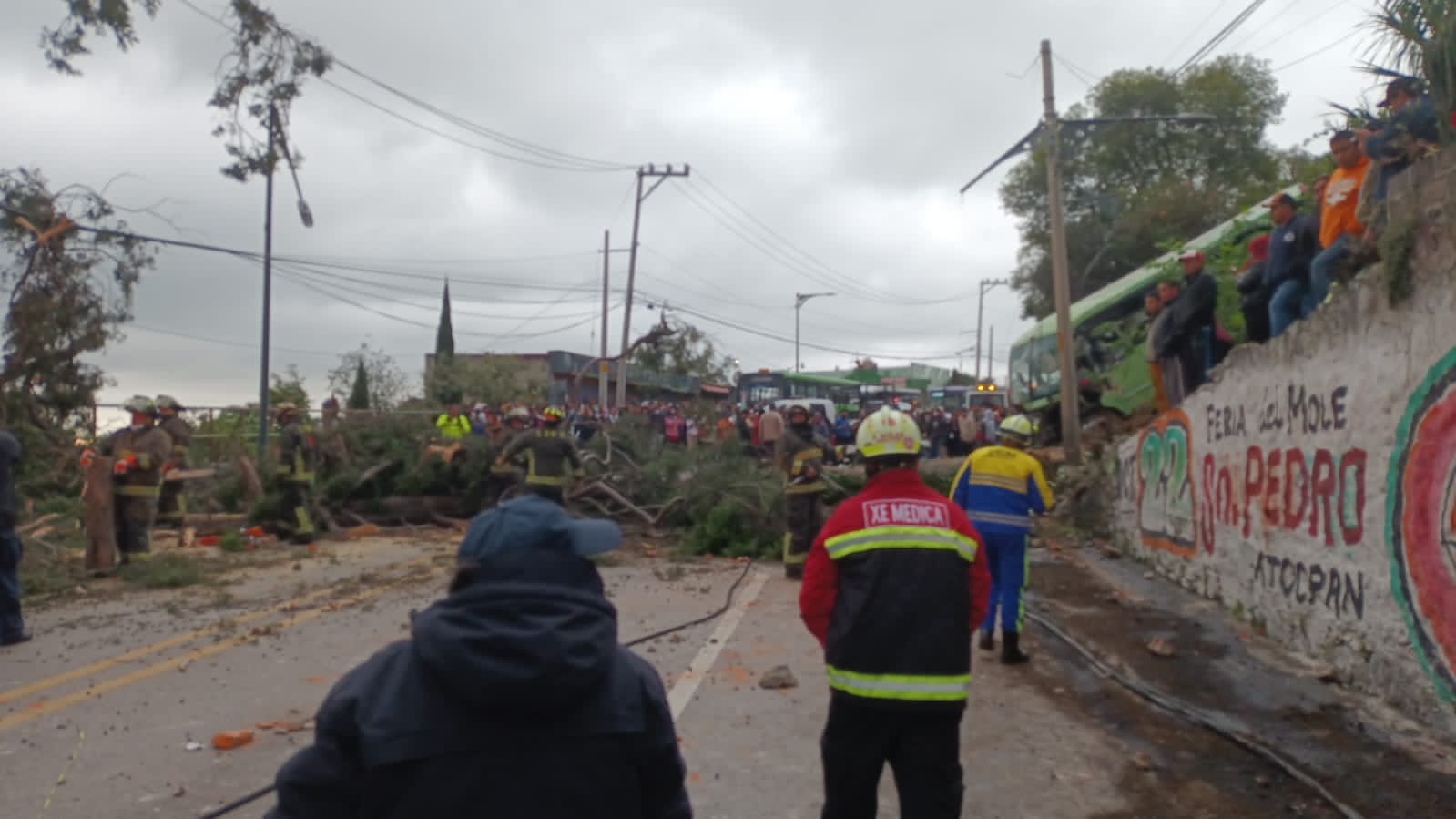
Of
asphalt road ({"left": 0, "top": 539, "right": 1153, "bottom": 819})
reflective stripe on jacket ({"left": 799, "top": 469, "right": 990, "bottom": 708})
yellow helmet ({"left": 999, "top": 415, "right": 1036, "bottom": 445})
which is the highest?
yellow helmet ({"left": 999, "top": 415, "right": 1036, "bottom": 445})

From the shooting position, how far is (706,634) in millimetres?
8680

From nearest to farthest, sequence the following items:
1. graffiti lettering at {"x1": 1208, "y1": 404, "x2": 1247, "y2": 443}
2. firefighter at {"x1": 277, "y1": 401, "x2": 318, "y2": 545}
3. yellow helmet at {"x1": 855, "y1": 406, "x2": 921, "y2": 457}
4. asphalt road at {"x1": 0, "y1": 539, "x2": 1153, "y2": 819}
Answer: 1. yellow helmet at {"x1": 855, "y1": 406, "x2": 921, "y2": 457}
2. asphalt road at {"x1": 0, "y1": 539, "x2": 1153, "y2": 819}
3. graffiti lettering at {"x1": 1208, "y1": 404, "x2": 1247, "y2": 443}
4. firefighter at {"x1": 277, "y1": 401, "x2": 318, "y2": 545}

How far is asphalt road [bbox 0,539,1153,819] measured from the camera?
4.91 meters

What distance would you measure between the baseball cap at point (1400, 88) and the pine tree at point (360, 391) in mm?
33977

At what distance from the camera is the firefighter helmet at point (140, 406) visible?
12320 mm

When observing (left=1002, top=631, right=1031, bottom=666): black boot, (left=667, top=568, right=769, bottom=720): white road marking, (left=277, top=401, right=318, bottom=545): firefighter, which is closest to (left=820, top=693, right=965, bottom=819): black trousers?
(left=667, top=568, right=769, bottom=720): white road marking

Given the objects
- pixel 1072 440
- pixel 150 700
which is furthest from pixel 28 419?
pixel 1072 440

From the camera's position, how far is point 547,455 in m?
12.9

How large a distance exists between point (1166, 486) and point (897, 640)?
8271mm

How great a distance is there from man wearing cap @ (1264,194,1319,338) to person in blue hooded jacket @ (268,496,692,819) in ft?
28.9

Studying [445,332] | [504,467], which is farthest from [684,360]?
[504,467]

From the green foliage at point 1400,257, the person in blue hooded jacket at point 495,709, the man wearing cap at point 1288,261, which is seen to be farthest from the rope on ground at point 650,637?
the man wearing cap at point 1288,261

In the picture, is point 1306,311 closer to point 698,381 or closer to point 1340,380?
point 1340,380

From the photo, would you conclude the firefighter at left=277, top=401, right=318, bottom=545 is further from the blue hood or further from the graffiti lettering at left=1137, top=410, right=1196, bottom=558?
the blue hood
